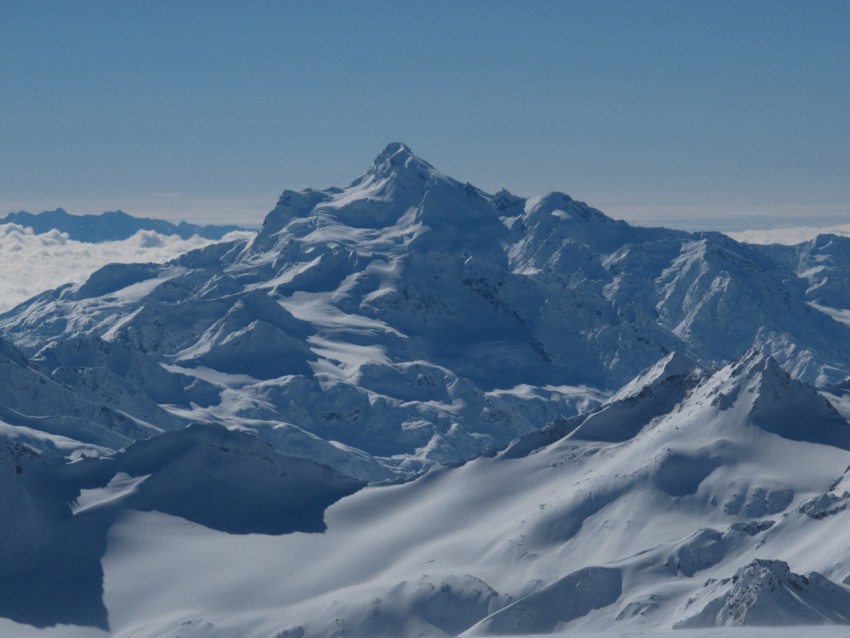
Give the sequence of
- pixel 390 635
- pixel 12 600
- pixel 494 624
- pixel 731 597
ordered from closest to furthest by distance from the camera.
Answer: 1. pixel 731 597
2. pixel 494 624
3. pixel 390 635
4. pixel 12 600

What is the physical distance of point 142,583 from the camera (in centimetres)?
18962

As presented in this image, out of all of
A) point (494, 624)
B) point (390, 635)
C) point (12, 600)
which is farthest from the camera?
point (12, 600)

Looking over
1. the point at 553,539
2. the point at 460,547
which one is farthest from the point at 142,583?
the point at 553,539

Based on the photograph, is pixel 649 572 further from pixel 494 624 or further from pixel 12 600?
pixel 12 600

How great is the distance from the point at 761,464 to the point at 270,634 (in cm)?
7003

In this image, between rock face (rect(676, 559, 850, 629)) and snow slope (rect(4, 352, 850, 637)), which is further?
snow slope (rect(4, 352, 850, 637))

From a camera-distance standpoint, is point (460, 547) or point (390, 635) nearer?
point (390, 635)

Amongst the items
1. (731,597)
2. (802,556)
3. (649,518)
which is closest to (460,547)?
(649,518)

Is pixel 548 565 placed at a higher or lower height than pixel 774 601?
lower

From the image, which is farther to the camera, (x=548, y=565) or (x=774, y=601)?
(x=548, y=565)

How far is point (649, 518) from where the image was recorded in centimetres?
18738

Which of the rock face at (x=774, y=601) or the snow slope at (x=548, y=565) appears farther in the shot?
the snow slope at (x=548, y=565)

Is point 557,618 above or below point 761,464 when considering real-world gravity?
below

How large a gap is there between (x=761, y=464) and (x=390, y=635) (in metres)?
59.5
